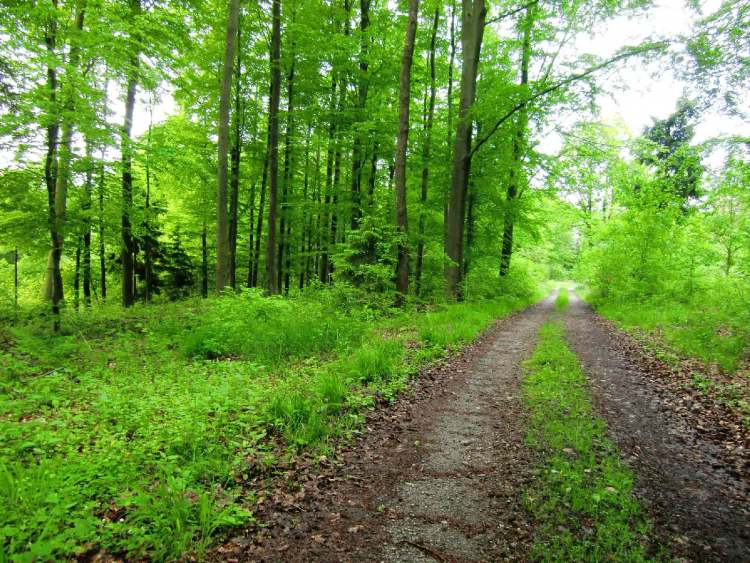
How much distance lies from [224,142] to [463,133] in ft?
27.1

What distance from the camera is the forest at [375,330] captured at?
10.9ft

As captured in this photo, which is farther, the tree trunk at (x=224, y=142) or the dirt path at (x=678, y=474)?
the tree trunk at (x=224, y=142)

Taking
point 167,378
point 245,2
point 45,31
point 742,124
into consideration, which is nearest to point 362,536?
point 167,378

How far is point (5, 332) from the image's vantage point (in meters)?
8.39

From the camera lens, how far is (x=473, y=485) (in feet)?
13.0

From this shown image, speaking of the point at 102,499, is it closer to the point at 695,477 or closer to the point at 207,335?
the point at 207,335

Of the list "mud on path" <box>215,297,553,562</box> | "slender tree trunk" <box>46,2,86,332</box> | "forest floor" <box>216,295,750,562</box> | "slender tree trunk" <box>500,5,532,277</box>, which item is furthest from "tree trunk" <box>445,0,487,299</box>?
"slender tree trunk" <box>46,2,86,332</box>

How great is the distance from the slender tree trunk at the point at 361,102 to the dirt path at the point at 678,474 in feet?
33.0

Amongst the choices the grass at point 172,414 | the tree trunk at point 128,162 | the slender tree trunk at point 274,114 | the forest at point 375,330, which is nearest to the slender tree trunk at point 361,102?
the forest at point 375,330

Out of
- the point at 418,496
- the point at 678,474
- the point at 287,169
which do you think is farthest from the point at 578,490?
the point at 287,169

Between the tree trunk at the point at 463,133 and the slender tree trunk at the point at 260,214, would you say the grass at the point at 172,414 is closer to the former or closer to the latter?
the tree trunk at the point at 463,133

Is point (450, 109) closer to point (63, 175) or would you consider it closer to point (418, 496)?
point (63, 175)

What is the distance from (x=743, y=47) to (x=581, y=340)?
7353 millimetres

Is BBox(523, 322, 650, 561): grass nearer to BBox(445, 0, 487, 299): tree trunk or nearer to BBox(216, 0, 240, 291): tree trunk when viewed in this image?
BBox(445, 0, 487, 299): tree trunk
